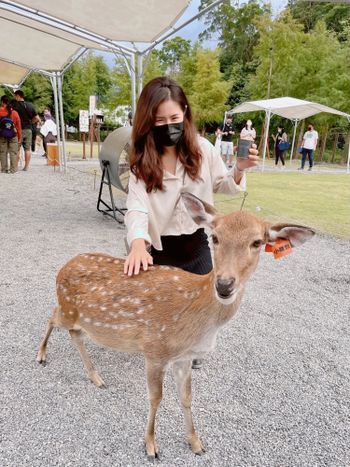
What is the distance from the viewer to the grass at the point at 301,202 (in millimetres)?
6888

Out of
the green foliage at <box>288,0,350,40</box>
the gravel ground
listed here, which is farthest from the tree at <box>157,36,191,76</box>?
the gravel ground

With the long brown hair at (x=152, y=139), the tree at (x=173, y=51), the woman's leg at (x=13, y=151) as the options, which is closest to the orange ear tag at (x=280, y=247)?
the long brown hair at (x=152, y=139)

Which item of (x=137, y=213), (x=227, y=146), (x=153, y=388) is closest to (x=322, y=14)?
(x=227, y=146)

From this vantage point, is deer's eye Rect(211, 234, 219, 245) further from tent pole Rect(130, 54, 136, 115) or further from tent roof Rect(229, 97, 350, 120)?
tent roof Rect(229, 97, 350, 120)

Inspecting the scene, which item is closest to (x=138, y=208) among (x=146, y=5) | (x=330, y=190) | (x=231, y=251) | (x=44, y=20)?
(x=231, y=251)

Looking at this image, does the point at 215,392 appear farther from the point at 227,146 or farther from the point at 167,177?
the point at 227,146

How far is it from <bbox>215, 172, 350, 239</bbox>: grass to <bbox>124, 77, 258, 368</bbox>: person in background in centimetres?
252

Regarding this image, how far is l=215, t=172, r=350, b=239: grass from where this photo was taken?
689cm

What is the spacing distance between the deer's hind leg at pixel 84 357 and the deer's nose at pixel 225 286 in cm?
124

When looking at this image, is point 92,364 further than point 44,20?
No

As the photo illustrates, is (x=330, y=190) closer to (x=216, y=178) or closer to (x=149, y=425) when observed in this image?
(x=216, y=178)

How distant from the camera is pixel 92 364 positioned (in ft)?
8.57

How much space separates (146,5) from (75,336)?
454 cm

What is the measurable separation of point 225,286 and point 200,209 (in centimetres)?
53
